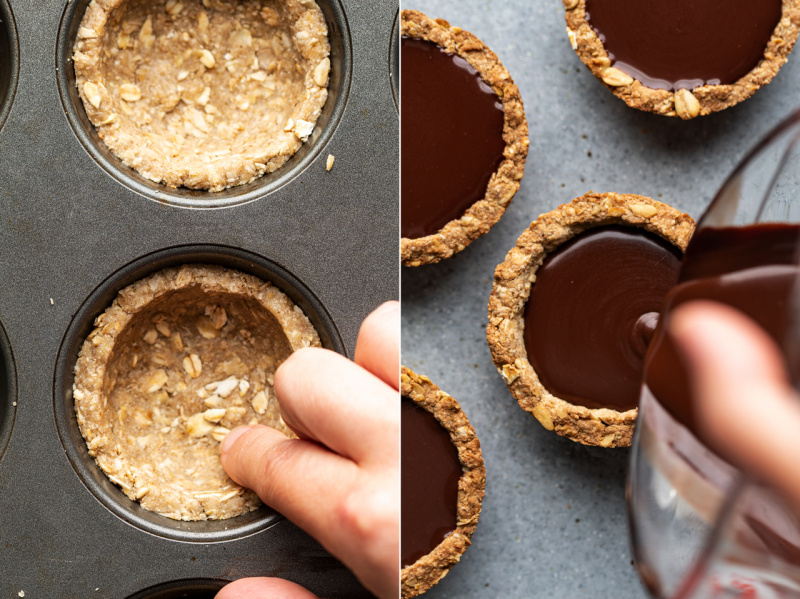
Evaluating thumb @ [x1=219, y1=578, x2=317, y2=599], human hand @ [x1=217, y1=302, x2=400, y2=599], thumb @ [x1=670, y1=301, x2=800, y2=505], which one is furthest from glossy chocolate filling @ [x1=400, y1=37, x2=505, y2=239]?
thumb @ [x1=219, y1=578, x2=317, y2=599]

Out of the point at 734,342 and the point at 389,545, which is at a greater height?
the point at 734,342

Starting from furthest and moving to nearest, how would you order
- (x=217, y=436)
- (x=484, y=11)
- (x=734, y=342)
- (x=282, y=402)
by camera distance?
1. (x=217, y=436)
2. (x=282, y=402)
3. (x=484, y=11)
4. (x=734, y=342)

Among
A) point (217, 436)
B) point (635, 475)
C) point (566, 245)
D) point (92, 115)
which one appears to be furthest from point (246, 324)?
point (635, 475)

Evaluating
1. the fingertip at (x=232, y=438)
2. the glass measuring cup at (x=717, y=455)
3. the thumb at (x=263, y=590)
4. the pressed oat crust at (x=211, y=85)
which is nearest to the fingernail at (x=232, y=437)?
the fingertip at (x=232, y=438)

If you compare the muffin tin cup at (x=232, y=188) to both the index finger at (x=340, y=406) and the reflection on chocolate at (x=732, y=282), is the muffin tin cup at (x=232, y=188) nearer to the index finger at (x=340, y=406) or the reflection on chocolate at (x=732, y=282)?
the index finger at (x=340, y=406)

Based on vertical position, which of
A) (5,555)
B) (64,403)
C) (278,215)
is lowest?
(5,555)

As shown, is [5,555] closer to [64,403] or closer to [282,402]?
[64,403]
